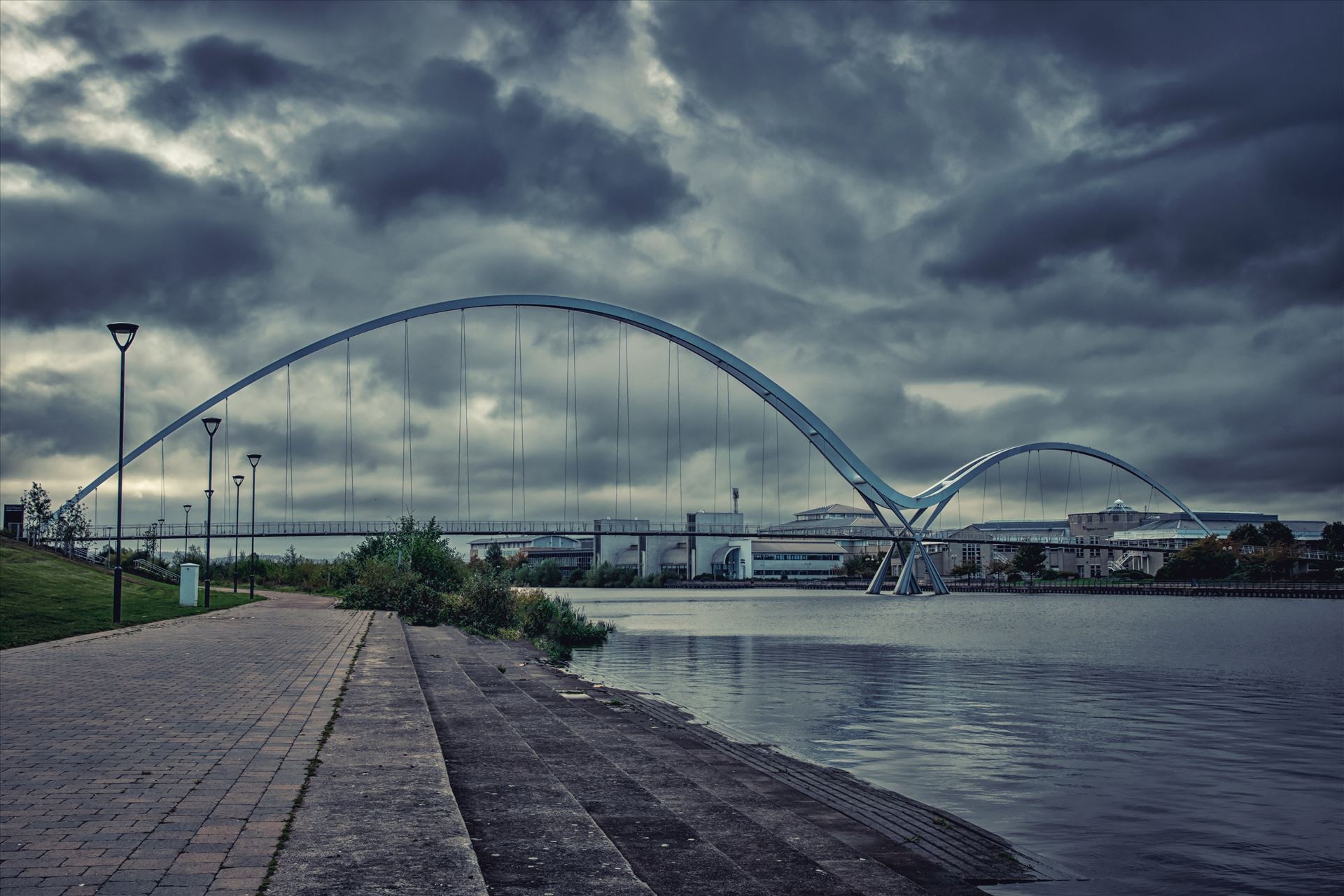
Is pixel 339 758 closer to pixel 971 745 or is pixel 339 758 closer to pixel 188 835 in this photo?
pixel 188 835

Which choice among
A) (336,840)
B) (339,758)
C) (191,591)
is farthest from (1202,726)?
(191,591)

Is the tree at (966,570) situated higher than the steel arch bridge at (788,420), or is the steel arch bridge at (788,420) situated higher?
the steel arch bridge at (788,420)

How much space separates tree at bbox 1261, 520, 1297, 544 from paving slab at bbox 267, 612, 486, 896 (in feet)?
500

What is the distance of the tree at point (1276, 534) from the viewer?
14150 cm

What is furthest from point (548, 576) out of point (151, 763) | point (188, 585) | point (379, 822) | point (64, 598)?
point (379, 822)

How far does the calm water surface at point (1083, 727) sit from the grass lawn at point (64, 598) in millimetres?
13120

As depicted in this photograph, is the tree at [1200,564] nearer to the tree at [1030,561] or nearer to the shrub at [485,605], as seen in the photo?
the tree at [1030,561]

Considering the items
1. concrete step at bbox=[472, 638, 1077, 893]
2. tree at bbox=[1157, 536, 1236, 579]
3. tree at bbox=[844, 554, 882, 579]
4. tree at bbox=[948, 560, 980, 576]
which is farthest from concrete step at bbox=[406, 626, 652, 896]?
tree at bbox=[844, 554, 882, 579]

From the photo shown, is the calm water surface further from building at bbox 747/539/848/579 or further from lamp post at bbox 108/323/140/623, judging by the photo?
building at bbox 747/539/848/579

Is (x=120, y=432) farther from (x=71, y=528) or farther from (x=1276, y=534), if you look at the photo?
(x=1276, y=534)

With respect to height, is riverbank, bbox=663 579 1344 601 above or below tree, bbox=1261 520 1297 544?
below

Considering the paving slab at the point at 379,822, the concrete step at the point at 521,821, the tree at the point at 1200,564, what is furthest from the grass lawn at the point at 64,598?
the tree at the point at 1200,564

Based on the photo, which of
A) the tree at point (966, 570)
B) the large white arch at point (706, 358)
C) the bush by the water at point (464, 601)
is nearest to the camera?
the bush by the water at point (464, 601)

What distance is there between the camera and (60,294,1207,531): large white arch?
79.2 meters
